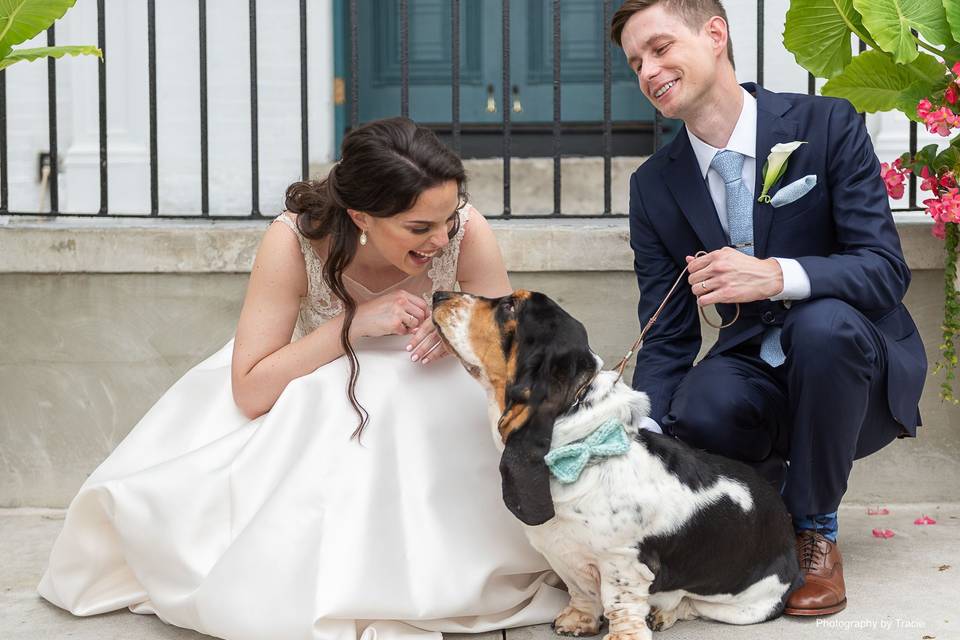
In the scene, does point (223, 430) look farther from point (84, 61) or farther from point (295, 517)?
point (84, 61)

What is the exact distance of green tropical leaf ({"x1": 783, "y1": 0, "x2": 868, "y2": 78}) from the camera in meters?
3.50

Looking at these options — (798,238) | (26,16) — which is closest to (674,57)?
(798,238)

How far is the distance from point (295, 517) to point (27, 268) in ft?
5.84

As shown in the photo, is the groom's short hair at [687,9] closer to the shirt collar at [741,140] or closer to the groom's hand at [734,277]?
the shirt collar at [741,140]

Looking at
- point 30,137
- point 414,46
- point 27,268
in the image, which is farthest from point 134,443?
point 414,46

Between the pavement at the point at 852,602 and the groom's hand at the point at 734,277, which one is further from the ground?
the groom's hand at the point at 734,277

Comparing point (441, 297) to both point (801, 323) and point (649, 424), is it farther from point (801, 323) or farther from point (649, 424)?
point (801, 323)

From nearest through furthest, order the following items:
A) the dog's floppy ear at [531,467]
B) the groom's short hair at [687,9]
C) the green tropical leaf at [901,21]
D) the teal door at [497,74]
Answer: the dog's floppy ear at [531,467] → the groom's short hair at [687,9] → the green tropical leaf at [901,21] → the teal door at [497,74]

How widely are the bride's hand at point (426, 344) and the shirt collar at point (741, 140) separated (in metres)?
0.97

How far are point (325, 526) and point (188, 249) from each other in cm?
156

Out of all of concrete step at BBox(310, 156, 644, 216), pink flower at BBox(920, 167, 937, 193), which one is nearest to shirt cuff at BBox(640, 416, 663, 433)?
pink flower at BBox(920, 167, 937, 193)

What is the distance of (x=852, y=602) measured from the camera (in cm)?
296

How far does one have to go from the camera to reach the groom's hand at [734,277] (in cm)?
290

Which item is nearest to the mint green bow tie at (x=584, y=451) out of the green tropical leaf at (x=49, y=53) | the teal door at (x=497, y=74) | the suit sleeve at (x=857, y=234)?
the suit sleeve at (x=857, y=234)
